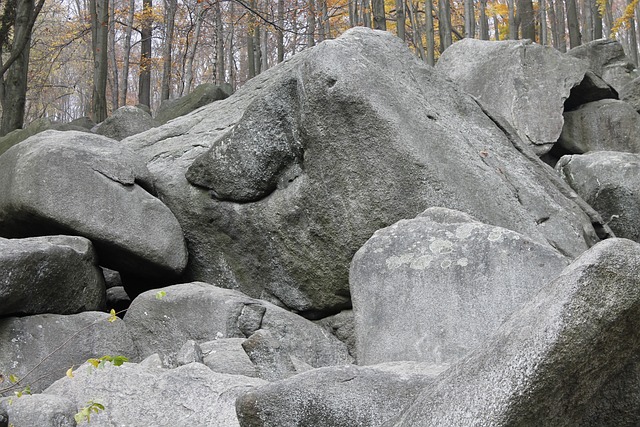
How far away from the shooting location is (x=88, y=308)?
683 cm

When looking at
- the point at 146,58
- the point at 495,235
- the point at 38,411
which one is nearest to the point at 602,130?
→ the point at 495,235

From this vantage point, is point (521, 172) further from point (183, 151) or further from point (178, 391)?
point (178, 391)

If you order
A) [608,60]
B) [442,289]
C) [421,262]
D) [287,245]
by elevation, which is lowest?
[442,289]

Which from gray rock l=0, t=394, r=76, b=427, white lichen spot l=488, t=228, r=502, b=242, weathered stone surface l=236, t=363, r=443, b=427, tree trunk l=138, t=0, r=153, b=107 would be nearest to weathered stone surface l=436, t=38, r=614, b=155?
white lichen spot l=488, t=228, r=502, b=242

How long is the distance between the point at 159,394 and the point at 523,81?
8793 mm

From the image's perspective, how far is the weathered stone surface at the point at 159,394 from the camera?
161 inches

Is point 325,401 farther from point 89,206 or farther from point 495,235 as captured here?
point 89,206

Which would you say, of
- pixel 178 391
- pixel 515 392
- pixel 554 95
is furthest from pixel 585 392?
pixel 554 95

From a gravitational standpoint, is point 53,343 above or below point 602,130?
below

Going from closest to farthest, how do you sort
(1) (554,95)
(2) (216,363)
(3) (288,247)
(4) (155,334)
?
(2) (216,363)
(4) (155,334)
(3) (288,247)
(1) (554,95)

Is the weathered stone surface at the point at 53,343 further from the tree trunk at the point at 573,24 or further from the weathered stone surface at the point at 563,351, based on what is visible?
the tree trunk at the point at 573,24

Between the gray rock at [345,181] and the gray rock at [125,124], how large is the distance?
Result: 15.3 ft

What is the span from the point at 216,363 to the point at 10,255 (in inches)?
76.2

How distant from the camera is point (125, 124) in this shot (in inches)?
504
